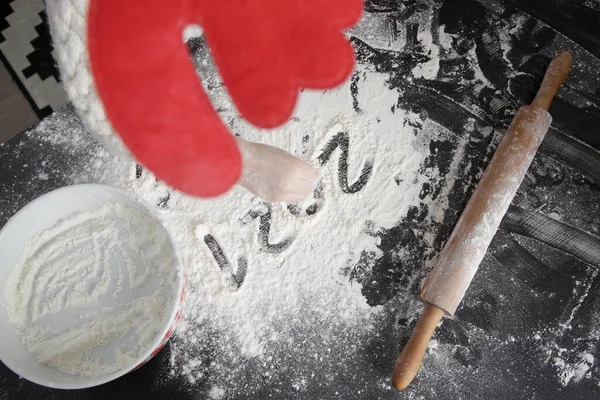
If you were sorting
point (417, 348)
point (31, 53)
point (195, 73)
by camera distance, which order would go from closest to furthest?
1. point (417, 348)
2. point (195, 73)
3. point (31, 53)

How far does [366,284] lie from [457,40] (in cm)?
37

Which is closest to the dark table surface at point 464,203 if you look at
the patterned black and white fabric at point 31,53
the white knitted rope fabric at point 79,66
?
the white knitted rope fabric at point 79,66

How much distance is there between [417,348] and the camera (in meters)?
0.66

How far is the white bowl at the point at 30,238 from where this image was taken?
0.62 m

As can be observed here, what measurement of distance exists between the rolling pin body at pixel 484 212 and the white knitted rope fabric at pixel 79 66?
0.46 meters

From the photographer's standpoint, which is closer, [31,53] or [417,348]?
[417,348]

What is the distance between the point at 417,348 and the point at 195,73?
1.59 feet

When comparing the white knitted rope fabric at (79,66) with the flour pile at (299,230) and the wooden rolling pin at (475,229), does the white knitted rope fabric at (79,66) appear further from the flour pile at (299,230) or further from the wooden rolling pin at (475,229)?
the wooden rolling pin at (475,229)

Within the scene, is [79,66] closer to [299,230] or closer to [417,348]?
[299,230]

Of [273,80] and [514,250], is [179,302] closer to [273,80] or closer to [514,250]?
[273,80]

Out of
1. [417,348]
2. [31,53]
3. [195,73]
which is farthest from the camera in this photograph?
[31,53]

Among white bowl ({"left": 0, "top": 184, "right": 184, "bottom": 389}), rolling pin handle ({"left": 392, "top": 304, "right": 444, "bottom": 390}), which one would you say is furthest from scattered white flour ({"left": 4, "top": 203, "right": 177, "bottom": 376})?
rolling pin handle ({"left": 392, "top": 304, "right": 444, "bottom": 390})

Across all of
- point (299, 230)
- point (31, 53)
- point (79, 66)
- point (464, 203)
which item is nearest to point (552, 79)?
point (464, 203)

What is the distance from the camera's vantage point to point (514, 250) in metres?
0.72
